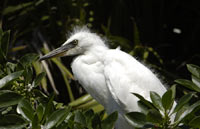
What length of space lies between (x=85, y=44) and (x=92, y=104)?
0.50m

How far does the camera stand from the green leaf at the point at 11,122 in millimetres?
1034

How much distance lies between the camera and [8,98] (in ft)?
3.53

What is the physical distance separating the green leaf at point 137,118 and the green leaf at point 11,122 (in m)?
0.34

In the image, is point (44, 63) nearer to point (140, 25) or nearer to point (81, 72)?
point (81, 72)

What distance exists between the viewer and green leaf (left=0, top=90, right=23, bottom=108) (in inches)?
41.9

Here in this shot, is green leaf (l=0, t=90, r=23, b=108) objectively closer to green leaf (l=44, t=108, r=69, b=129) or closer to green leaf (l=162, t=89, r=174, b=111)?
green leaf (l=44, t=108, r=69, b=129)

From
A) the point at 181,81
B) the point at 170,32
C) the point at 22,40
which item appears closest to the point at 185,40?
the point at 170,32

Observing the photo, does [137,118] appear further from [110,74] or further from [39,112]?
[110,74]

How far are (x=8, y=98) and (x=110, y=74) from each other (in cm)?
77

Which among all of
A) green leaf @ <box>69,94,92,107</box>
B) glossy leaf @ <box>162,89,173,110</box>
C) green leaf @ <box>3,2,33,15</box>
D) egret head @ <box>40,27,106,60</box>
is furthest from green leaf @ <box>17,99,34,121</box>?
green leaf @ <box>3,2,33,15</box>

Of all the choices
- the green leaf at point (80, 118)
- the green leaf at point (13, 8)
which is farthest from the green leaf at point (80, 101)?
the green leaf at point (80, 118)

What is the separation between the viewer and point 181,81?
1155mm

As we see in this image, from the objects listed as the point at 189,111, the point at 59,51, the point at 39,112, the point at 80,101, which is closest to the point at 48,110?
the point at 39,112

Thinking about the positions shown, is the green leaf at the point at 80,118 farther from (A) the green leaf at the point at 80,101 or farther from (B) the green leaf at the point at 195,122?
(A) the green leaf at the point at 80,101
